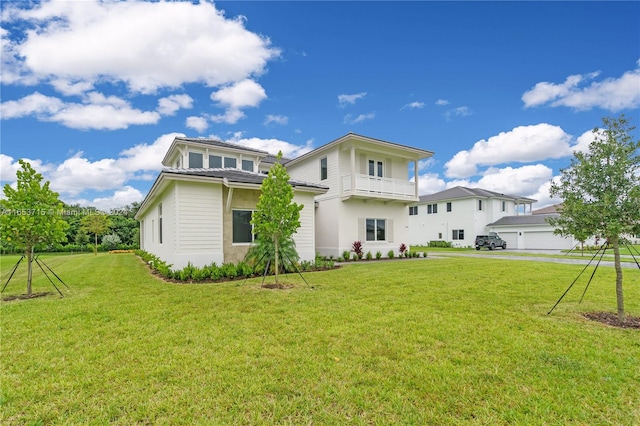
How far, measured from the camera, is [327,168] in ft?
59.4

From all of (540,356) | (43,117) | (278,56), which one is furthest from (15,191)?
(278,56)

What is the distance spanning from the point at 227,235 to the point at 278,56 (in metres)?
10.1

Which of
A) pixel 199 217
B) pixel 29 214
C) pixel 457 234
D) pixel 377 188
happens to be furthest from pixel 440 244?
pixel 29 214

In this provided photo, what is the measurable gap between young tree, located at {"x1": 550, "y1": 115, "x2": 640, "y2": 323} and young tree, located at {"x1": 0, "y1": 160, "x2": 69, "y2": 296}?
10842 millimetres

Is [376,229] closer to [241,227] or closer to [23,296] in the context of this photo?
[241,227]

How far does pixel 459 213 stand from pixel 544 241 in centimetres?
822

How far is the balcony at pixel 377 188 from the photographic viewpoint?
54.9 ft

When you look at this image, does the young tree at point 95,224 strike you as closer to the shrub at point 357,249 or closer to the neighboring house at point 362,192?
the neighboring house at point 362,192

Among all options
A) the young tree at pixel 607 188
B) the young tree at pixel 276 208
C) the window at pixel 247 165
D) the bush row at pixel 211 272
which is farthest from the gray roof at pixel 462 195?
the young tree at pixel 276 208

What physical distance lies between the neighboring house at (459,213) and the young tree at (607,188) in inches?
1133

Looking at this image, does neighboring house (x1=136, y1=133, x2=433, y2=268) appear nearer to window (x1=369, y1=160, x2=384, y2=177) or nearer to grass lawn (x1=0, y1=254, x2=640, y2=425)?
window (x1=369, y1=160, x2=384, y2=177)

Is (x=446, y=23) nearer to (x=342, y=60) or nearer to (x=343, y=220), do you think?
(x=342, y=60)

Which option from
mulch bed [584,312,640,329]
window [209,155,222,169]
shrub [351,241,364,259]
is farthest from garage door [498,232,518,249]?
window [209,155,222,169]

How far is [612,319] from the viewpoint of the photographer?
532 cm
